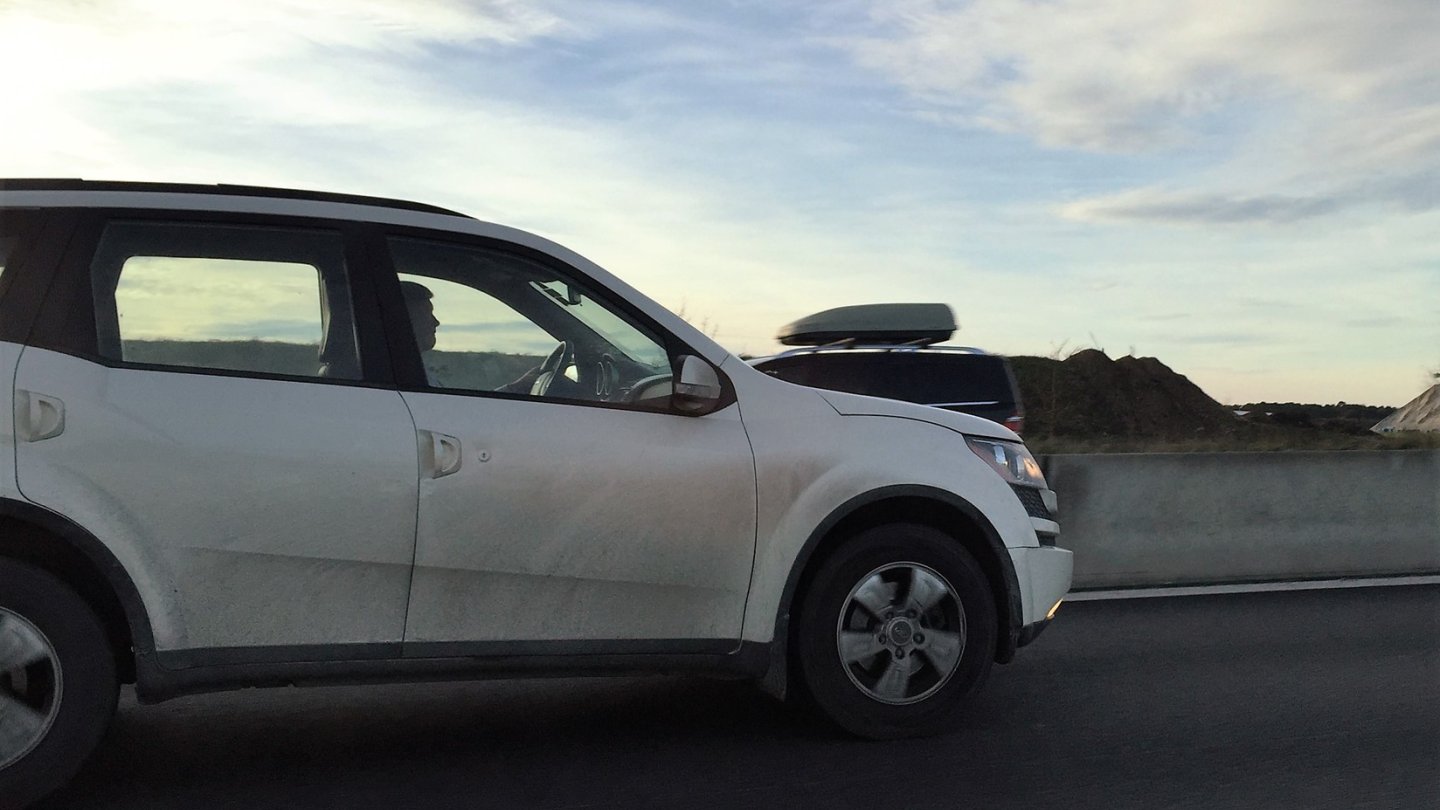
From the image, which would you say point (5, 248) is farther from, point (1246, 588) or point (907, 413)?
point (1246, 588)

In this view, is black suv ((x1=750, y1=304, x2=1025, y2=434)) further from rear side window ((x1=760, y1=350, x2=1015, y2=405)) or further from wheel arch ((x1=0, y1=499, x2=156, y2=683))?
wheel arch ((x1=0, y1=499, x2=156, y2=683))

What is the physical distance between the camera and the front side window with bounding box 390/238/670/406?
493 cm

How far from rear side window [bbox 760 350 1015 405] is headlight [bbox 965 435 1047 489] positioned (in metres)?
5.96

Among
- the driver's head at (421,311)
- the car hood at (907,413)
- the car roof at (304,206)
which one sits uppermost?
the car roof at (304,206)

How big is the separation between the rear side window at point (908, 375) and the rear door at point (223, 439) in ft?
23.9

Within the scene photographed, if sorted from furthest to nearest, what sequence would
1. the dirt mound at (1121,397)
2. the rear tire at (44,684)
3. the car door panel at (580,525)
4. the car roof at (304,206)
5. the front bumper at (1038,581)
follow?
the dirt mound at (1121,397) → the front bumper at (1038,581) → the car door panel at (580,525) → the car roof at (304,206) → the rear tire at (44,684)

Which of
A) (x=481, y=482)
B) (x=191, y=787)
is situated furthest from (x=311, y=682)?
(x=481, y=482)

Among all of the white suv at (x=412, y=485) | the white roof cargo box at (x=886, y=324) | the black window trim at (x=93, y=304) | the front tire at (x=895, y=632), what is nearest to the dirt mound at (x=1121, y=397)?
the white roof cargo box at (x=886, y=324)

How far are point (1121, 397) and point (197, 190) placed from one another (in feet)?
156

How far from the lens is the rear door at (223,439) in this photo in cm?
440

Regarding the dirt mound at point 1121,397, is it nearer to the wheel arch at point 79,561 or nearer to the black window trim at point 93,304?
the black window trim at point 93,304

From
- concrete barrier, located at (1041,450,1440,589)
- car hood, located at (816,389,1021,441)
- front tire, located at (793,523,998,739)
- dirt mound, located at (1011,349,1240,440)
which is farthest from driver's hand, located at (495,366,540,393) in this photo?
dirt mound, located at (1011,349,1240,440)

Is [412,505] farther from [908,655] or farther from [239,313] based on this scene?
[908,655]

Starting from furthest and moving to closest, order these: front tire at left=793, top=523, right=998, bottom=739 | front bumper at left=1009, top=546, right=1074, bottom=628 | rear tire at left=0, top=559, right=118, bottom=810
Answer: front bumper at left=1009, top=546, right=1074, bottom=628, front tire at left=793, top=523, right=998, bottom=739, rear tire at left=0, top=559, right=118, bottom=810
